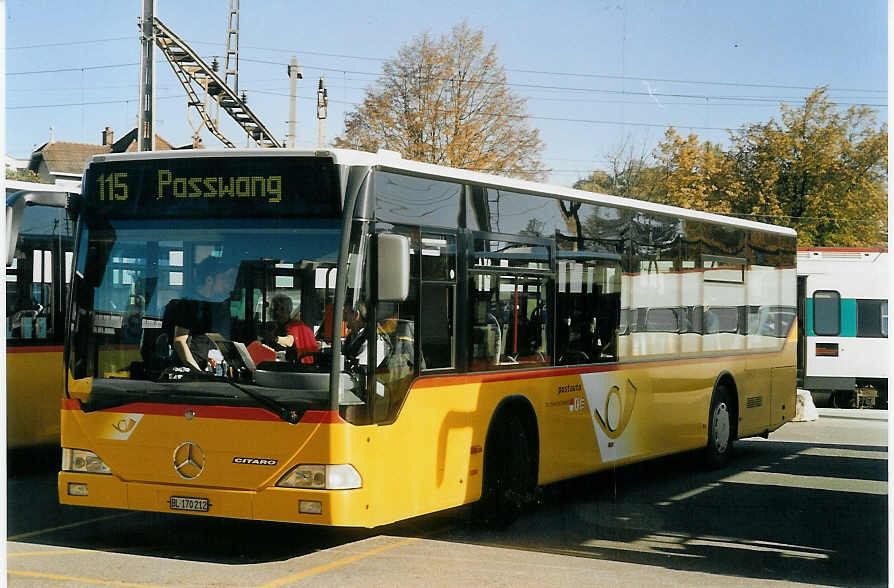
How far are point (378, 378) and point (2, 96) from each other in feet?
10.6

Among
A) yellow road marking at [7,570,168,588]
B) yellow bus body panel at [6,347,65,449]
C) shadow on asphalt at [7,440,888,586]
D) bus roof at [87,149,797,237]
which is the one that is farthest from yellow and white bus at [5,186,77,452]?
yellow road marking at [7,570,168,588]

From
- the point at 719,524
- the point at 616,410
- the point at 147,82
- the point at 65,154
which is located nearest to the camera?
the point at 719,524

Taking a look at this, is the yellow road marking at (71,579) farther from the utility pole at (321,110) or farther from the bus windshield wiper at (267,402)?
the utility pole at (321,110)

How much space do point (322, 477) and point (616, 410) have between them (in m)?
4.74

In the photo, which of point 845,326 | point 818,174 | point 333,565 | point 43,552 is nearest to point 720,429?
point 333,565

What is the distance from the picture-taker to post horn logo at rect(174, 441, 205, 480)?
28.3ft

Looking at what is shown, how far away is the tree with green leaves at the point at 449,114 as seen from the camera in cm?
3488

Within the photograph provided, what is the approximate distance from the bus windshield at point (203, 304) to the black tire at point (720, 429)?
24.3ft

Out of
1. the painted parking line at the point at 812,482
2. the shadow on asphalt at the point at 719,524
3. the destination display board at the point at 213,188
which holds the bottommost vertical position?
the painted parking line at the point at 812,482

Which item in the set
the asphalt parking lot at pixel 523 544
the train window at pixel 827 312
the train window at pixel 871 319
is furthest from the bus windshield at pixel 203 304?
the train window at pixel 871 319

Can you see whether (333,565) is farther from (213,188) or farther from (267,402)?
(213,188)

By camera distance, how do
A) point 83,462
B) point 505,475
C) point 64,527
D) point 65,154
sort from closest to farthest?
point 83,462 < point 64,527 < point 505,475 < point 65,154

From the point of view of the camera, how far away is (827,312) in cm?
2811

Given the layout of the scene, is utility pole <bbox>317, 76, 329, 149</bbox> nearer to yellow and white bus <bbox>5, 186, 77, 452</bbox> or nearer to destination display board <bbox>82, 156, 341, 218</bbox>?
yellow and white bus <bbox>5, 186, 77, 452</bbox>
